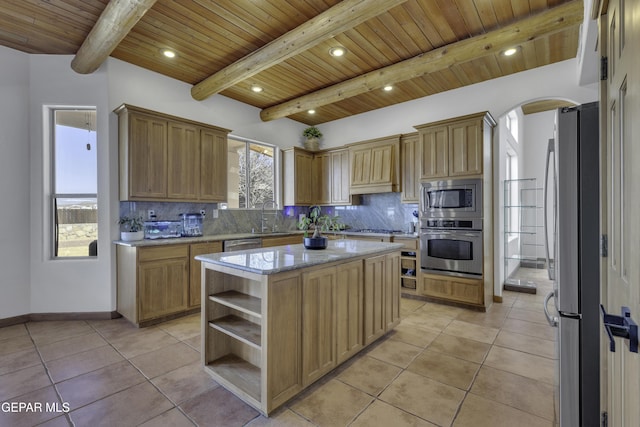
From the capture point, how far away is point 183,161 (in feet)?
13.0

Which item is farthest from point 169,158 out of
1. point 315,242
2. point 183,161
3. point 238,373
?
point 238,373

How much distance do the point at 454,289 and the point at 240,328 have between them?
3.01m

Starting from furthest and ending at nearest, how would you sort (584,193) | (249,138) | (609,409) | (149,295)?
(249,138) < (149,295) < (584,193) < (609,409)

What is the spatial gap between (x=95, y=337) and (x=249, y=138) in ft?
11.6

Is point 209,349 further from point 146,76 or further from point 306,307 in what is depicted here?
point 146,76

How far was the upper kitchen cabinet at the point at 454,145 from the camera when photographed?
3824mm

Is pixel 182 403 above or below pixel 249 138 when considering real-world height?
below

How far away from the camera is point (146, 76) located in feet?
12.9

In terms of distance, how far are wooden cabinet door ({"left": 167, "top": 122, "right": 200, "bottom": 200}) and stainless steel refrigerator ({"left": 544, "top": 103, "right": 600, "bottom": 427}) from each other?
3.90 metres

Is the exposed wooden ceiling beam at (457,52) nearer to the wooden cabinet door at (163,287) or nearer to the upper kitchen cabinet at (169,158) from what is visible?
the upper kitchen cabinet at (169,158)

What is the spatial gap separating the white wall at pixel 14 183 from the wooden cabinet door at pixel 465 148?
5.25m

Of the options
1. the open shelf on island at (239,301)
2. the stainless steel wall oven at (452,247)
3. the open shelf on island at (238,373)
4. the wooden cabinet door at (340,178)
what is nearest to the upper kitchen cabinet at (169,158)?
the open shelf on island at (239,301)

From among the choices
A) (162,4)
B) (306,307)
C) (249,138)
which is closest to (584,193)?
(306,307)

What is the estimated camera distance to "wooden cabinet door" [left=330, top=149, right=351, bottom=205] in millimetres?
5594
